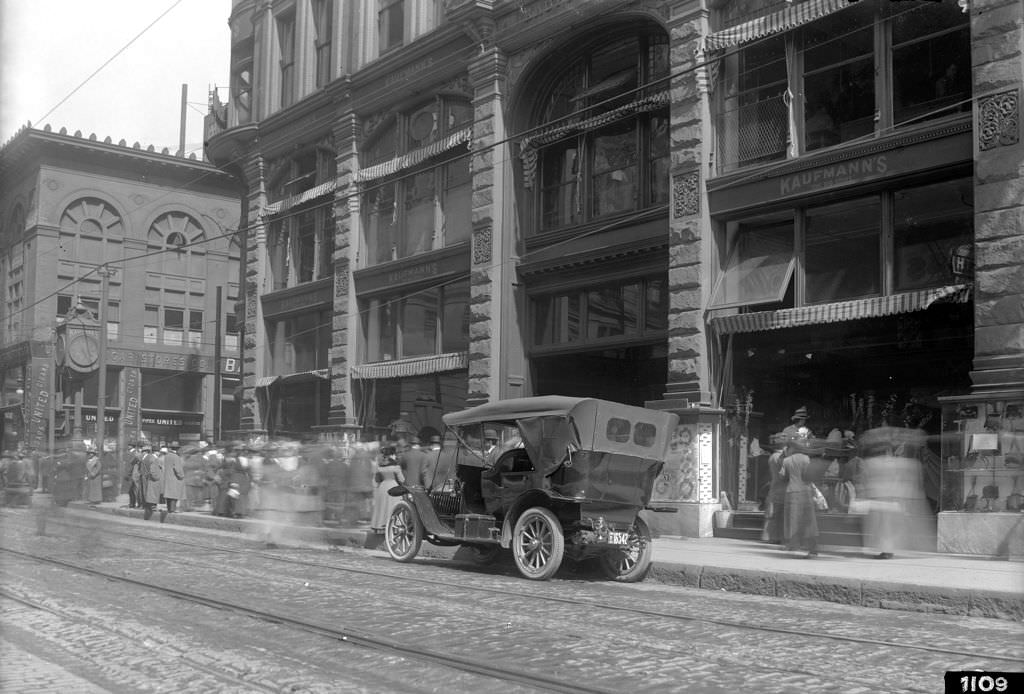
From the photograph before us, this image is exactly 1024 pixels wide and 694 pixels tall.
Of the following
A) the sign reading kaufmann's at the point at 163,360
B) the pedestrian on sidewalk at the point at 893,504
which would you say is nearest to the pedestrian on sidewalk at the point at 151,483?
the pedestrian on sidewalk at the point at 893,504

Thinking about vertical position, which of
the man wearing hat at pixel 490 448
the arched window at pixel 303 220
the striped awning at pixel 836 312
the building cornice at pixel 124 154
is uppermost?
the building cornice at pixel 124 154

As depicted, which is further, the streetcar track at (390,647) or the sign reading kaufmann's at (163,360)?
the sign reading kaufmann's at (163,360)

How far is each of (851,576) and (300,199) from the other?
70.9 feet

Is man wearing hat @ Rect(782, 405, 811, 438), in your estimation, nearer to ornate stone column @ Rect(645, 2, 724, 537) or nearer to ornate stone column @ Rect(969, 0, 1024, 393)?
ornate stone column @ Rect(645, 2, 724, 537)

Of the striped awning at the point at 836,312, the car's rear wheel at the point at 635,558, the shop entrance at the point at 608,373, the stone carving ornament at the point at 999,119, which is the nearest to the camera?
the car's rear wheel at the point at 635,558

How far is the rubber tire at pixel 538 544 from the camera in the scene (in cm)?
1308

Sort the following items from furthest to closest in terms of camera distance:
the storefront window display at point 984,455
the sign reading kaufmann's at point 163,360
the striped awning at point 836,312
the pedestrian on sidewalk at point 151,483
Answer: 1. the sign reading kaufmann's at point 163,360
2. the pedestrian on sidewalk at point 151,483
3. the striped awning at point 836,312
4. the storefront window display at point 984,455

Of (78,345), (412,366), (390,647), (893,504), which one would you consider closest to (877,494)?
(893,504)

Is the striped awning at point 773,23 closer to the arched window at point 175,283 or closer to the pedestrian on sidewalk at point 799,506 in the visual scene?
the pedestrian on sidewalk at point 799,506

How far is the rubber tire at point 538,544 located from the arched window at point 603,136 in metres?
8.99

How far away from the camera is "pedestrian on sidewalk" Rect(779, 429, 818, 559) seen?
47.9 ft

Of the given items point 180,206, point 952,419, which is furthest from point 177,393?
point 952,419

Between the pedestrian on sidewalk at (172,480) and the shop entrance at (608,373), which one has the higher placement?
the shop entrance at (608,373)

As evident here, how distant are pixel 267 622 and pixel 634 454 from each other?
5851mm
